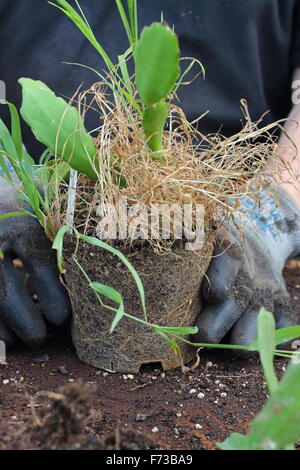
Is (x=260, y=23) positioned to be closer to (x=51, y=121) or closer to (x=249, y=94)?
(x=249, y=94)

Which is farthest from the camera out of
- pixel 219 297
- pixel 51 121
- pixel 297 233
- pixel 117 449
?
pixel 297 233

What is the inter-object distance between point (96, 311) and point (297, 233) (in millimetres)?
457

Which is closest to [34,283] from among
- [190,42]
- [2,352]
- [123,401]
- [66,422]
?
[2,352]

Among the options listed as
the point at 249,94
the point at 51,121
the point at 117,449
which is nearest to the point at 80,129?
the point at 51,121

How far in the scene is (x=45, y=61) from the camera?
1.06m

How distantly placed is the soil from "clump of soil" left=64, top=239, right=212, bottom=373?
3 centimetres

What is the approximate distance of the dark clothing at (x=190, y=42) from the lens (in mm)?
1053

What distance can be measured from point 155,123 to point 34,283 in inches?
13.0

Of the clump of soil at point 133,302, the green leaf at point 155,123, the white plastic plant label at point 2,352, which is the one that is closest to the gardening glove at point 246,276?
the clump of soil at point 133,302

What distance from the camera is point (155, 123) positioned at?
614 mm

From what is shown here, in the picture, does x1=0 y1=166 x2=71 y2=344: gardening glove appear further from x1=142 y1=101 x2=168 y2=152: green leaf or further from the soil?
x1=142 y1=101 x2=168 y2=152: green leaf

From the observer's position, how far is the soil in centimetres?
43

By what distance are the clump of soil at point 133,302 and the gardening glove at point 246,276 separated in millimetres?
33

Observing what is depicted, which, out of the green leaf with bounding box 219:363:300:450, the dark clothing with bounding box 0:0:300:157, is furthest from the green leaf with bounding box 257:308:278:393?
the dark clothing with bounding box 0:0:300:157
